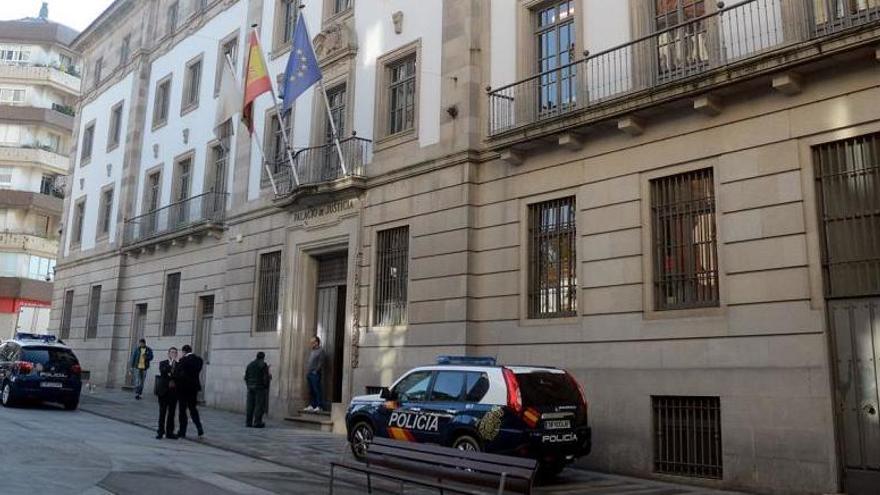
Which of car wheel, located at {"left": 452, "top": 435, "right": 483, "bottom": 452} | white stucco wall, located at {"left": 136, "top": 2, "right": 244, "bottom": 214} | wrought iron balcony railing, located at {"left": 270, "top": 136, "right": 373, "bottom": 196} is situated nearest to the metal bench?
car wheel, located at {"left": 452, "top": 435, "right": 483, "bottom": 452}

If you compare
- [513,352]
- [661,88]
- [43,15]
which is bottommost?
[513,352]

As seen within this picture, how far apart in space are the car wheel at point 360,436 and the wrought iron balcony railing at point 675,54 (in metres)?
6.26

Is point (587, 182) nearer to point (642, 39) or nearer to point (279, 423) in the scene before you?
point (642, 39)

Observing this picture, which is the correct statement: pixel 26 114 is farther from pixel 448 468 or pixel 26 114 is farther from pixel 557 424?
pixel 448 468

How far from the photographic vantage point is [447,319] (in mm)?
15883

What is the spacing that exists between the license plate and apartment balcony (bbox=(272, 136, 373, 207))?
9.44 meters

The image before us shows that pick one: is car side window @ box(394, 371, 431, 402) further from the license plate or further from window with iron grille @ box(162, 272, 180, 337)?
window with iron grille @ box(162, 272, 180, 337)

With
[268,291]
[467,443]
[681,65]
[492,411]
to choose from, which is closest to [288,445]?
[467,443]

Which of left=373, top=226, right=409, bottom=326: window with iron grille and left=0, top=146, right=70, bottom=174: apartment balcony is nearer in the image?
left=373, top=226, right=409, bottom=326: window with iron grille

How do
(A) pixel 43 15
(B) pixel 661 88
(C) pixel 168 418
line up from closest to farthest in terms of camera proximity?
(B) pixel 661 88 → (C) pixel 168 418 → (A) pixel 43 15

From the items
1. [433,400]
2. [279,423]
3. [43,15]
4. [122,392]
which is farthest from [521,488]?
[43,15]

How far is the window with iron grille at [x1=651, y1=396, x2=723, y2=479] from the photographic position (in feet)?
38.1

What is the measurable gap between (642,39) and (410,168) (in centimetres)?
629

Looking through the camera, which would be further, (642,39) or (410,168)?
(410,168)
